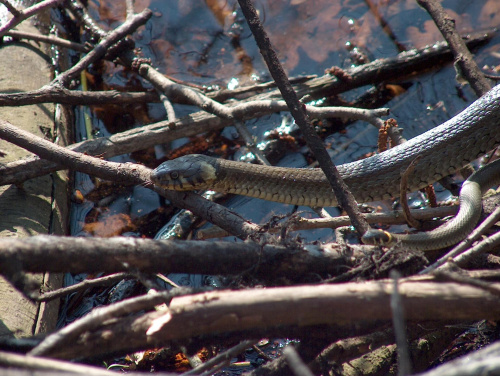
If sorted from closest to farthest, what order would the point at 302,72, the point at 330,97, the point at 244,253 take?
the point at 244,253 < the point at 330,97 < the point at 302,72

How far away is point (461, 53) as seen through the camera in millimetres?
4641

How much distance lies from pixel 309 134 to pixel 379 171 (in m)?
1.79

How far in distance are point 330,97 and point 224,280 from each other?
4499 mm

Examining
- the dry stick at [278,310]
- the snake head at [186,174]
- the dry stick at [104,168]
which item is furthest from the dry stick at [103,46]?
the dry stick at [278,310]

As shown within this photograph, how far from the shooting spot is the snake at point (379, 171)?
4172 mm

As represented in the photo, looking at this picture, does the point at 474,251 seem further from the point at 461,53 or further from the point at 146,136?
the point at 146,136

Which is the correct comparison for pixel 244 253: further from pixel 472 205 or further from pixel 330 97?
pixel 330 97

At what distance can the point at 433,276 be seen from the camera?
1.99 metres

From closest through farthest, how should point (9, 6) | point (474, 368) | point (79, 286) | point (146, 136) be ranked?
1. point (474, 368)
2. point (79, 286)
3. point (9, 6)
4. point (146, 136)

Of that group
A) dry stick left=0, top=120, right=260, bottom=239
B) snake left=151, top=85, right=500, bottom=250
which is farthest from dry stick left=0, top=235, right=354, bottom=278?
snake left=151, top=85, right=500, bottom=250

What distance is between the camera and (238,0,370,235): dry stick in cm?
278

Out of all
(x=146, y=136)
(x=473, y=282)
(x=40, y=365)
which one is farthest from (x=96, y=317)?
(x=146, y=136)

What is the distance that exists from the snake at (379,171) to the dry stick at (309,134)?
1459mm

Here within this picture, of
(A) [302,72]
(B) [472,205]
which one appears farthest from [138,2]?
(B) [472,205]
